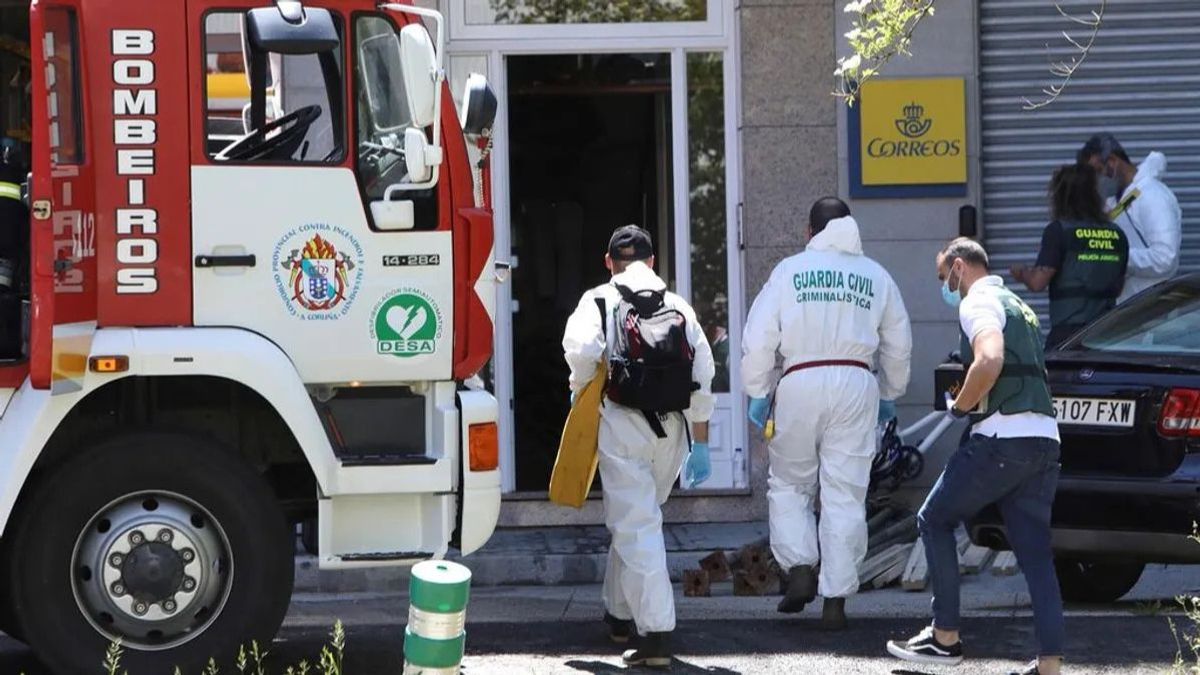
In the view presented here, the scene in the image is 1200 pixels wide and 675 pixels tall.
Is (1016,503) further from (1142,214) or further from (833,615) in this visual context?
(1142,214)

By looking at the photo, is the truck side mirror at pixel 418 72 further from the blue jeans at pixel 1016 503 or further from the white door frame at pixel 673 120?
the white door frame at pixel 673 120

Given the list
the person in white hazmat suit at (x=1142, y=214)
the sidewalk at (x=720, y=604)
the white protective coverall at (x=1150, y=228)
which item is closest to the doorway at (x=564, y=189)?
the sidewalk at (x=720, y=604)

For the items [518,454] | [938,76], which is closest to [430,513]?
[518,454]

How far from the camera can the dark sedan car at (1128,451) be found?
349 inches

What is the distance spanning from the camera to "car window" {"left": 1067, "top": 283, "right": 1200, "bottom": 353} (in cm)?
928

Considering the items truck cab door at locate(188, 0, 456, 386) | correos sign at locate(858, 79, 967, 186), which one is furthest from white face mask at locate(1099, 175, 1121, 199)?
truck cab door at locate(188, 0, 456, 386)

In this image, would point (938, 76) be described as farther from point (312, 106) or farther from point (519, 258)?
point (312, 106)

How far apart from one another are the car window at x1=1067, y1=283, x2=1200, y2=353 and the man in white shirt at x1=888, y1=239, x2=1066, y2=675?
143 centimetres

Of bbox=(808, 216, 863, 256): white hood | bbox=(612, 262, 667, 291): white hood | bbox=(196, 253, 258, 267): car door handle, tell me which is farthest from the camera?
bbox=(808, 216, 863, 256): white hood

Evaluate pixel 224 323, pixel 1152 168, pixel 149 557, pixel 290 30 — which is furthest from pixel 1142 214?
pixel 149 557

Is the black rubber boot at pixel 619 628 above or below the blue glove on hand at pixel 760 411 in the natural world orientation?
below

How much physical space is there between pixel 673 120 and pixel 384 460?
527 cm

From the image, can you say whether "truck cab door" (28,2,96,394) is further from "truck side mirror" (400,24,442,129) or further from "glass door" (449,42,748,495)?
"glass door" (449,42,748,495)

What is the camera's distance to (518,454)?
1273 centimetres
